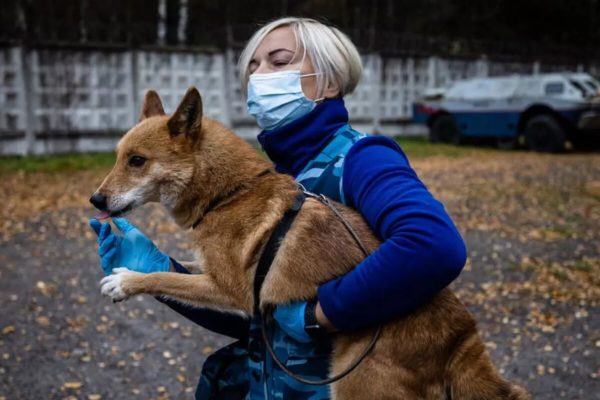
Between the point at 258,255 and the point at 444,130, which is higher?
the point at 258,255

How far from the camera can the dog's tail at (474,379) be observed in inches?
70.9

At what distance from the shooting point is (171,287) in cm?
215

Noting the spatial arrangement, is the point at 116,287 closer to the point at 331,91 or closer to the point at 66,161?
the point at 331,91

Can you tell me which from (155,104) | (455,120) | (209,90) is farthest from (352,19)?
(155,104)

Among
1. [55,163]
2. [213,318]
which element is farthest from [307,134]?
[55,163]

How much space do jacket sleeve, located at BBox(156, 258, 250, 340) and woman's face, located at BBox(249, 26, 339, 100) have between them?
86 centimetres

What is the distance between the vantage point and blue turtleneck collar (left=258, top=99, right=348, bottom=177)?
209 cm

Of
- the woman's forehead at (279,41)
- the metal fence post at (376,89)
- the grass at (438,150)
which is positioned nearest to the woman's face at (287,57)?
the woman's forehead at (279,41)

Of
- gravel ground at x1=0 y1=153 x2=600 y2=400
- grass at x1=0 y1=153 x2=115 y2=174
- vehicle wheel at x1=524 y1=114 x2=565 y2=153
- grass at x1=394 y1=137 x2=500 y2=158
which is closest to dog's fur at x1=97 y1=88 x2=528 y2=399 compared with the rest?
gravel ground at x1=0 y1=153 x2=600 y2=400

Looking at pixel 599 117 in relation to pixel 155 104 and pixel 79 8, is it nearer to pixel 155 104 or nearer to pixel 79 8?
pixel 79 8

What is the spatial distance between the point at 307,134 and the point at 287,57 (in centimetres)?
29

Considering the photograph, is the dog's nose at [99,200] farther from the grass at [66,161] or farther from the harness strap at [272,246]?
the grass at [66,161]

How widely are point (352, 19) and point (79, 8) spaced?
479 inches

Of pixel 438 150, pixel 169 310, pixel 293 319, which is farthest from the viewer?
pixel 438 150
